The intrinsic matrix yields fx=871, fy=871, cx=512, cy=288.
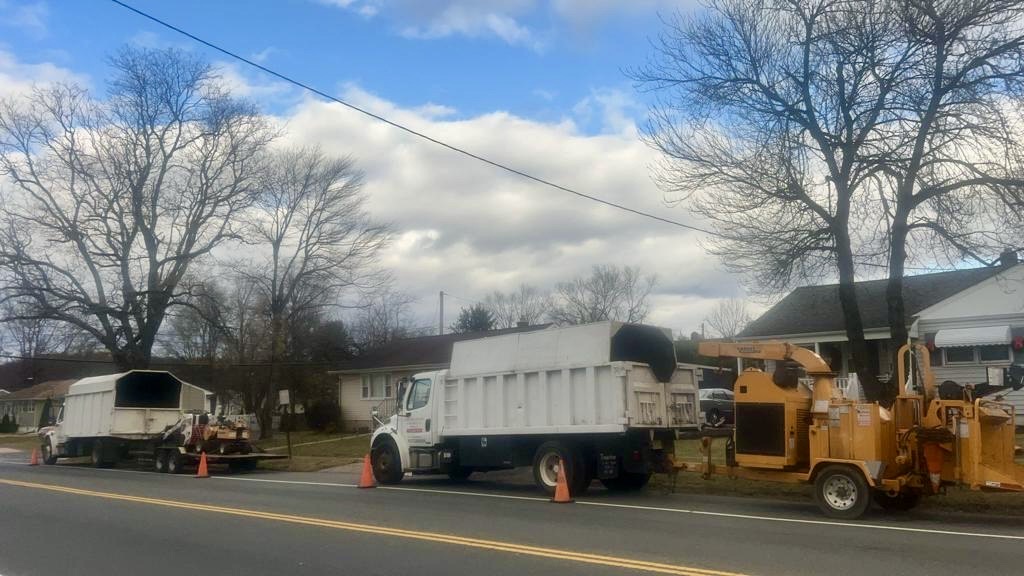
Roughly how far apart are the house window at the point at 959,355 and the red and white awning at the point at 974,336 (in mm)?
844

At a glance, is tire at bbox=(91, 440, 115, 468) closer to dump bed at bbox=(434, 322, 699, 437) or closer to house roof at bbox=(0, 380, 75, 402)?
dump bed at bbox=(434, 322, 699, 437)

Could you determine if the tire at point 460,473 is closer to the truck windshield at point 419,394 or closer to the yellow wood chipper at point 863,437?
the truck windshield at point 419,394

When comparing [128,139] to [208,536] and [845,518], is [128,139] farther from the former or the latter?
[845,518]

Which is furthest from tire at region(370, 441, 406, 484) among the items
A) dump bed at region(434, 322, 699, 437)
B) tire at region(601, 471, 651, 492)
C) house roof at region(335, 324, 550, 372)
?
house roof at region(335, 324, 550, 372)

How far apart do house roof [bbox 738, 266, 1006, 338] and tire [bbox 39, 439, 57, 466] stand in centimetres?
2510

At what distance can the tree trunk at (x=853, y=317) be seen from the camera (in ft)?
56.7

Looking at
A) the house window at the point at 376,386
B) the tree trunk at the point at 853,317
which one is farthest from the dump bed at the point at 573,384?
the house window at the point at 376,386

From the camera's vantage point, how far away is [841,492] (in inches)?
499

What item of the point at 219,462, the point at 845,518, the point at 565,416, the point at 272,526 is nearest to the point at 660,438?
the point at 565,416

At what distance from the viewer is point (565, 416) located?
1580cm

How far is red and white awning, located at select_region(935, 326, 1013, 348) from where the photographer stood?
25.5 meters

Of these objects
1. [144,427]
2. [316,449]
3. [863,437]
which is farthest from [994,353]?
[144,427]

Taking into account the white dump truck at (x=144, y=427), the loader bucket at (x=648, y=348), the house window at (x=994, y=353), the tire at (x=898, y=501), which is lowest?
the tire at (x=898, y=501)

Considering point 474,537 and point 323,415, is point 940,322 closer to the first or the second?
point 474,537
